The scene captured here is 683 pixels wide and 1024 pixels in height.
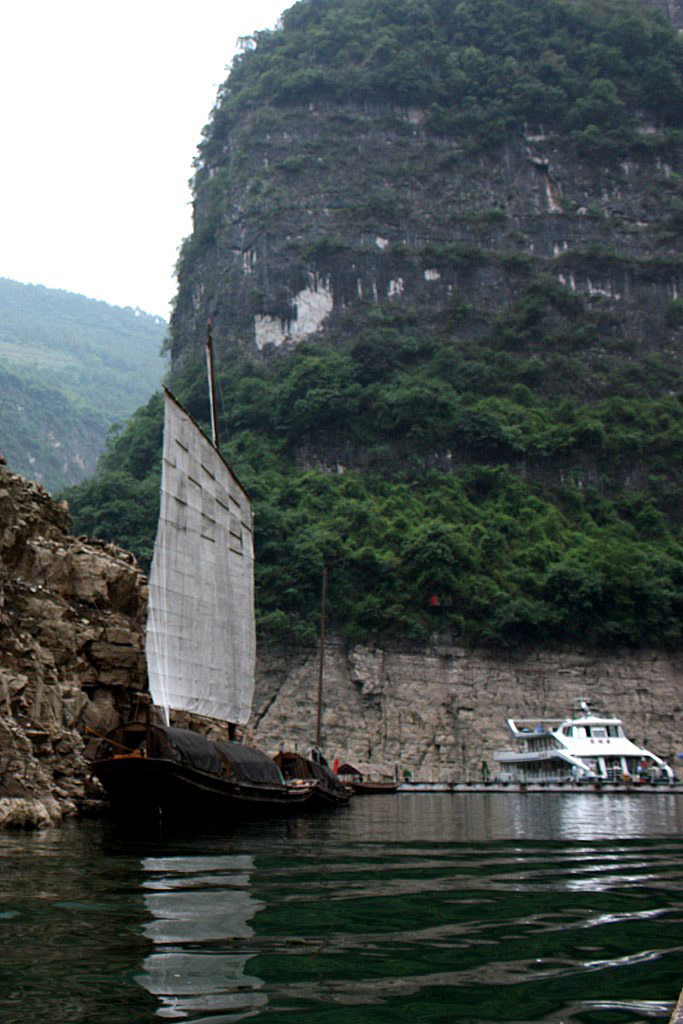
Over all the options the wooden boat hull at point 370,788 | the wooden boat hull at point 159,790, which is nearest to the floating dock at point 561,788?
the wooden boat hull at point 370,788

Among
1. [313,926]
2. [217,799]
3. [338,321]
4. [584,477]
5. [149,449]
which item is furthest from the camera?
[338,321]

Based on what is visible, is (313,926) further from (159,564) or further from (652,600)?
(652,600)

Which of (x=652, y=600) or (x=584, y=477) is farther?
(x=584, y=477)

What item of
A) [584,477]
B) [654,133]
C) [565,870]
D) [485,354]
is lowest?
[565,870]

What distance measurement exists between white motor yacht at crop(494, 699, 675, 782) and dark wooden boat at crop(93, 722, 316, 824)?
1106 inches

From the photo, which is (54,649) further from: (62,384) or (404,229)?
(62,384)

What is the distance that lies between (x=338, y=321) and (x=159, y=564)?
5399 centimetres

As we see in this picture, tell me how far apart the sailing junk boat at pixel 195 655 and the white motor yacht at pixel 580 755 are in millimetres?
24168

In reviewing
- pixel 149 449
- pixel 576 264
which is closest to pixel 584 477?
pixel 576 264

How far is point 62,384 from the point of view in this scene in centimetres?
14450

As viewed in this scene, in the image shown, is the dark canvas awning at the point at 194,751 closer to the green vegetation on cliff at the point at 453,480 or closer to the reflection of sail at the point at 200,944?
the reflection of sail at the point at 200,944

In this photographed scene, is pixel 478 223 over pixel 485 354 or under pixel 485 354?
over

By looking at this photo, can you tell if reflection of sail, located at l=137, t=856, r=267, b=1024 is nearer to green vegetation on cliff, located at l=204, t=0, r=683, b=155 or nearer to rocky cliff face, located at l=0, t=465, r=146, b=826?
rocky cliff face, located at l=0, t=465, r=146, b=826

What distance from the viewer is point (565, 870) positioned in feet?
34.1
